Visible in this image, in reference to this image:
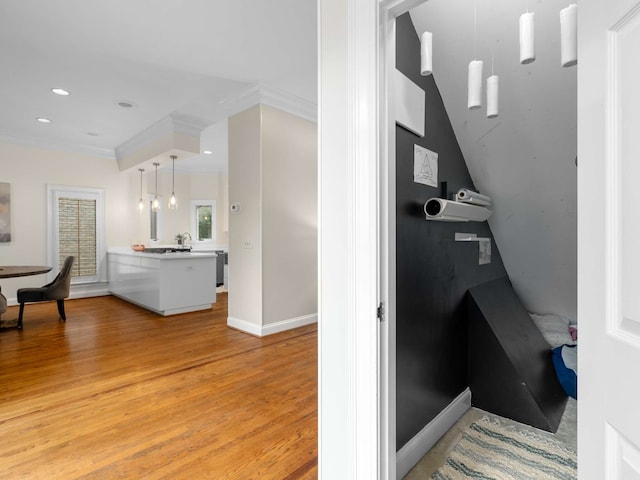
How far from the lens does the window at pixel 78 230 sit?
5.96m

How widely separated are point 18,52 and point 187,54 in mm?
1554

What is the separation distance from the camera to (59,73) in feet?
11.6

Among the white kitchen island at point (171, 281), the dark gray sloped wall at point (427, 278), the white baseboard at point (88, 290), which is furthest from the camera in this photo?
the white baseboard at point (88, 290)

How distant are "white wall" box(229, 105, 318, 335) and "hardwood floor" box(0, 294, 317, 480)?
1.15 ft

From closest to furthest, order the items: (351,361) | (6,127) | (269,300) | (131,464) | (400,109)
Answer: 1. (351,361)
2. (400,109)
3. (131,464)
4. (269,300)
5. (6,127)

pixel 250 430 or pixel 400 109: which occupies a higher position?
pixel 400 109

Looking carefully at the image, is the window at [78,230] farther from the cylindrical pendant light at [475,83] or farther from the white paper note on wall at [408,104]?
the cylindrical pendant light at [475,83]

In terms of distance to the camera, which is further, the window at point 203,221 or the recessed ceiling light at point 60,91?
the window at point 203,221

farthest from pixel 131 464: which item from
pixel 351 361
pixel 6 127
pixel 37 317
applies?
pixel 6 127

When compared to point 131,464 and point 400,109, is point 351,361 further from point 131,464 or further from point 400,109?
point 131,464

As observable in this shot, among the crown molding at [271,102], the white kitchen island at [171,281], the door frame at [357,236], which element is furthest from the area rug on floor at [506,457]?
the white kitchen island at [171,281]

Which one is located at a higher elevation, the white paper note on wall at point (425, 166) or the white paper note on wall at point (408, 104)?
the white paper note on wall at point (408, 104)

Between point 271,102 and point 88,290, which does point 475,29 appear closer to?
point 271,102
